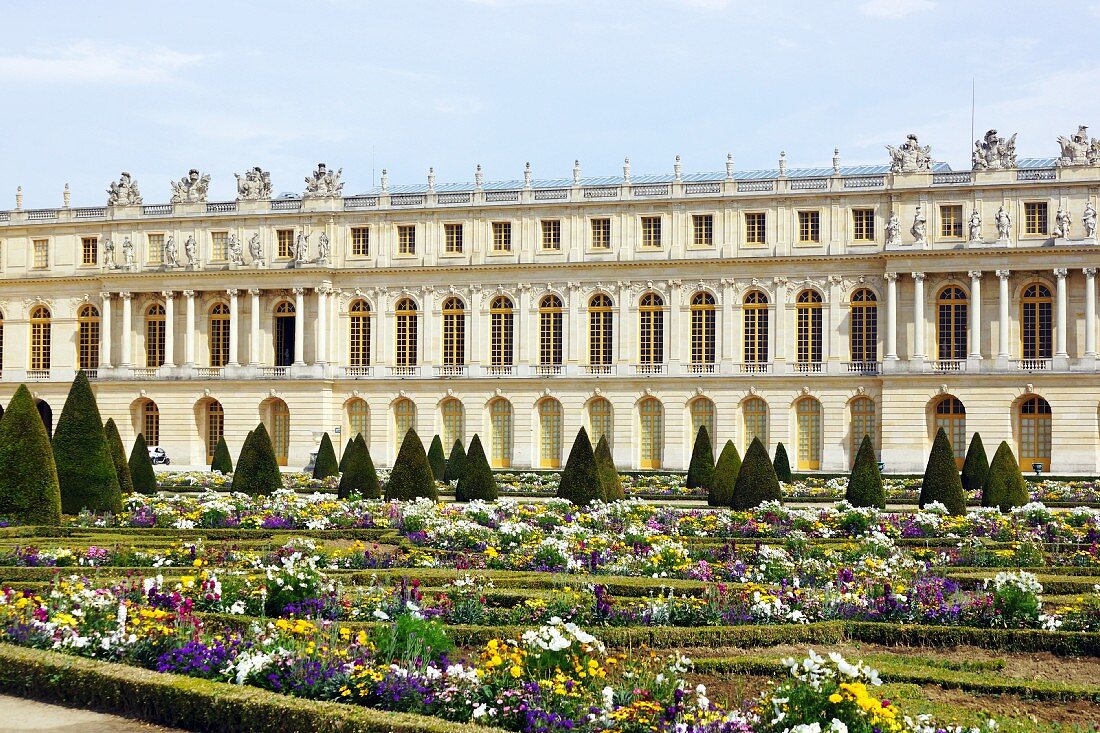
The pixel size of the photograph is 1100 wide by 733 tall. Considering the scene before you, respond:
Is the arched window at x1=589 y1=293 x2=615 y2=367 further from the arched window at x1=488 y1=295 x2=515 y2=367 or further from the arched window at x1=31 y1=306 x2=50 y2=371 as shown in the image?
the arched window at x1=31 y1=306 x2=50 y2=371

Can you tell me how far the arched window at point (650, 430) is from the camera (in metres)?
52.2

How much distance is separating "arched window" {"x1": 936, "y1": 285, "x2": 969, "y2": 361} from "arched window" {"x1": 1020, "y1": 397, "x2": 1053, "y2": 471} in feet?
10.1

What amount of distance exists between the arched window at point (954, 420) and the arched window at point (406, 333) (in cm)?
2109

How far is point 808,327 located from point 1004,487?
2113cm

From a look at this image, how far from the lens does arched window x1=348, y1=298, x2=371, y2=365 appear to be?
5509 centimetres

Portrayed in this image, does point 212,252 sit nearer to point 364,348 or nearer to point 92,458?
point 364,348

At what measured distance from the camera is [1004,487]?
3052cm

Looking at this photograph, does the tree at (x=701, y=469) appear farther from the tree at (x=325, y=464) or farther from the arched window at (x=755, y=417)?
the arched window at (x=755, y=417)

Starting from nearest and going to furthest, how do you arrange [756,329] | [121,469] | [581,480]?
[581,480] → [121,469] → [756,329]

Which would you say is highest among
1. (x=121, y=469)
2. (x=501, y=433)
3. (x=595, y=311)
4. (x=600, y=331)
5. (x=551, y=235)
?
(x=551, y=235)

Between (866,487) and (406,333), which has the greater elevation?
(406,333)

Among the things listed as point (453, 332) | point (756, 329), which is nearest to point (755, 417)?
point (756, 329)

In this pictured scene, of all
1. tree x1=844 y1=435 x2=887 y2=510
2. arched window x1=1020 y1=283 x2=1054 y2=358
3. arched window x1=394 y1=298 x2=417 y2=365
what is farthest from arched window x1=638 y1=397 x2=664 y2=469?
tree x1=844 y1=435 x2=887 y2=510

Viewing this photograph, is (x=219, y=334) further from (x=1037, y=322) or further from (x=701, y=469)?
(x=1037, y=322)
